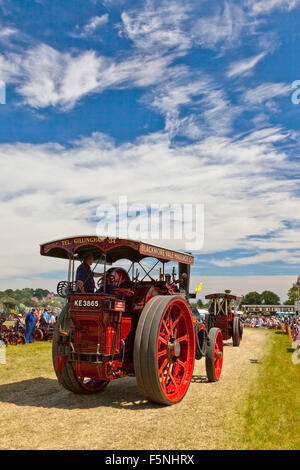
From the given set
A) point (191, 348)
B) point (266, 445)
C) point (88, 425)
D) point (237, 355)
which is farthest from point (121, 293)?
point (237, 355)

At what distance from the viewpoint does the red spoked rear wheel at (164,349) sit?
5715mm

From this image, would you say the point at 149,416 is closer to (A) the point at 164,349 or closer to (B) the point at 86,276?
(A) the point at 164,349

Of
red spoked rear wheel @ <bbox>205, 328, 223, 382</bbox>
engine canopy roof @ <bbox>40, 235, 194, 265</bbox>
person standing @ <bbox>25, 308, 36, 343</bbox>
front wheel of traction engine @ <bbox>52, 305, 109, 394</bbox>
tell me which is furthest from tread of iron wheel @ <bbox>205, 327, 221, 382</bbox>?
person standing @ <bbox>25, 308, 36, 343</bbox>

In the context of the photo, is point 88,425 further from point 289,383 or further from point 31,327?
point 31,327

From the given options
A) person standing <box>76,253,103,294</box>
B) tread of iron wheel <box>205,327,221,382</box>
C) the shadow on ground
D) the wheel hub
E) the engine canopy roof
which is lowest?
the shadow on ground

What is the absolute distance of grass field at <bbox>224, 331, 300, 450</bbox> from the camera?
14.5 ft

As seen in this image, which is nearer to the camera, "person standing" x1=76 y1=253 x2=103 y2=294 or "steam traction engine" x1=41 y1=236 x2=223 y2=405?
"steam traction engine" x1=41 y1=236 x2=223 y2=405

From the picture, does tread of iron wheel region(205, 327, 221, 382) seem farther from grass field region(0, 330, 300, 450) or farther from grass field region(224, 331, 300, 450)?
grass field region(224, 331, 300, 450)

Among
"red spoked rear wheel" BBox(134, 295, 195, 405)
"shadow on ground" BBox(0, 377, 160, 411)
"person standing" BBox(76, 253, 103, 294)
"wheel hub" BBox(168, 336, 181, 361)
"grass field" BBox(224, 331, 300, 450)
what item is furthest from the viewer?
"person standing" BBox(76, 253, 103, 294)

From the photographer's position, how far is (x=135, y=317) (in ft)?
22.1

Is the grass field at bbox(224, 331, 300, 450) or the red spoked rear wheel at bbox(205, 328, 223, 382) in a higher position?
the red spoked rear wheel at bbox(205, 328, 223, 382)

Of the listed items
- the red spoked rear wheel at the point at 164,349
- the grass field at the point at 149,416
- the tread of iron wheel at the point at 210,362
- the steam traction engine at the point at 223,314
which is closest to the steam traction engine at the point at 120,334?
the red spoked rear wheel at the point at 164,349
